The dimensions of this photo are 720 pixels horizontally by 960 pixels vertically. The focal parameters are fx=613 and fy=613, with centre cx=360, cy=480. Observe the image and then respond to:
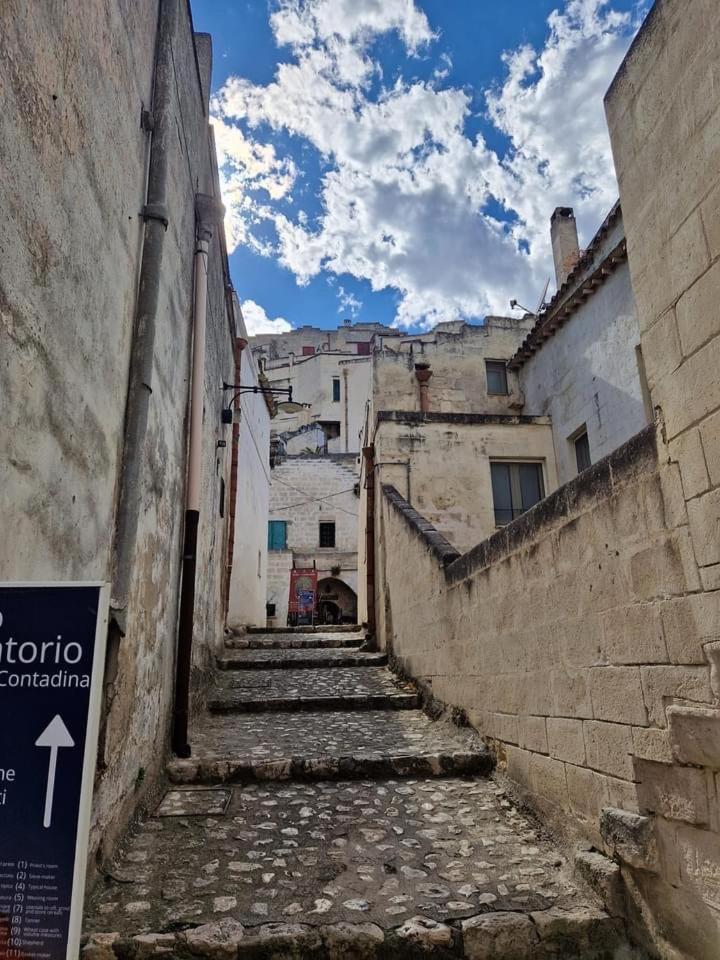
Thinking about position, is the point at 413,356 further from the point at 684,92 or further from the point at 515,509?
the point at 684,92

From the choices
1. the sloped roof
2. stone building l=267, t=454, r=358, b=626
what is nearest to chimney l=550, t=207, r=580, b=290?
the sloped roof

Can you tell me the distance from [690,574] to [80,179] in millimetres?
2775

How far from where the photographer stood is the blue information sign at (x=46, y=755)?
1124 millimetres

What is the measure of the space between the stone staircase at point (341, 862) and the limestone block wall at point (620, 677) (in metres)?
0.30

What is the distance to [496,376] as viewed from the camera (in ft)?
40.5

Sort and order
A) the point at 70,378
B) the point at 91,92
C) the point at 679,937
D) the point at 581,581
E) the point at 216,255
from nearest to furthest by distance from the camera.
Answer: the point at 679,937, the point at 70,378, the point at 91,92, the point at 581,581, the point at 216,255

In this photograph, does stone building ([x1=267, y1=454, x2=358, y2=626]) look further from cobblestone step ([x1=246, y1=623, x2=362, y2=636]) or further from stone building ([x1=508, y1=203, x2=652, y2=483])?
stone building ([x1=508, y1=203, x2=652, y2=483])

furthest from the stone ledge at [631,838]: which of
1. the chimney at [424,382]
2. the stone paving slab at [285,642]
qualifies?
the chimney at [424,382]

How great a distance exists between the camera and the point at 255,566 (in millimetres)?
11711

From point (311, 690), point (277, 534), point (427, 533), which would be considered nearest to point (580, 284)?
point (427, 533)

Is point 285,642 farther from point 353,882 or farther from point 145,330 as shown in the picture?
point 145,330

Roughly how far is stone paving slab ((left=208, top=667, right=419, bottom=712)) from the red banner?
14804 millimetres

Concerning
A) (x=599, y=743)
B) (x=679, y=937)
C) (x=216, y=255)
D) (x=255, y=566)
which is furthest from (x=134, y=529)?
(x=255, y=566)

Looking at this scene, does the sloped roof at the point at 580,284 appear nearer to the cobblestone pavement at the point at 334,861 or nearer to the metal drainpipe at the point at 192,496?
the metal drainpipe at the point at 192,496
